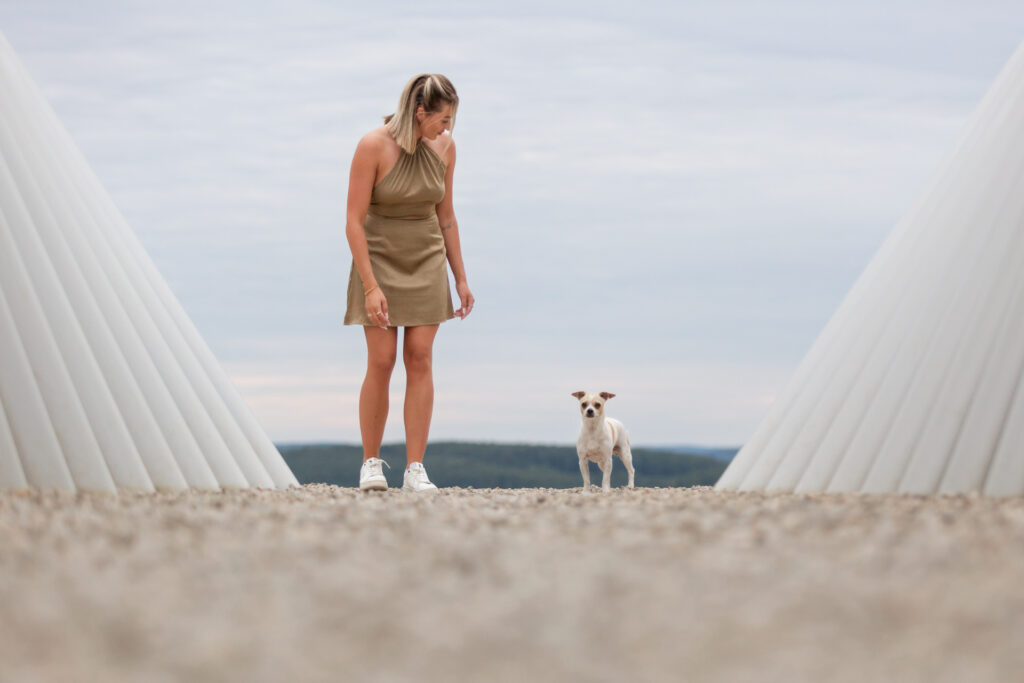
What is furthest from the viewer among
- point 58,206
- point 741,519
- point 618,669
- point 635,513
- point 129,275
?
point 129,275

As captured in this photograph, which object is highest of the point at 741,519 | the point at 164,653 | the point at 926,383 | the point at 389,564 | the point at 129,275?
the point at 129,275

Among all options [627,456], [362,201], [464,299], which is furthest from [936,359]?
[627,456]

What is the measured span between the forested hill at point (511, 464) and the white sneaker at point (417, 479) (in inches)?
60.6

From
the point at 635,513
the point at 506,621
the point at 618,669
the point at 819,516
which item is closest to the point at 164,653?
the point at 506,621

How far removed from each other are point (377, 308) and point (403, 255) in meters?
0.39

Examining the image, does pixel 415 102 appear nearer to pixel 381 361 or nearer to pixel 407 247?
pixel 407 247

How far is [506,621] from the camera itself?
165cm

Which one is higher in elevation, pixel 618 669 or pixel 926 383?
pixel 926 383

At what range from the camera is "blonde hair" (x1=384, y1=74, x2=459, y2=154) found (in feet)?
14.8

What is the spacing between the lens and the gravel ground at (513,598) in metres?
1.48

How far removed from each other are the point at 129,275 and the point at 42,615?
297 centimetres

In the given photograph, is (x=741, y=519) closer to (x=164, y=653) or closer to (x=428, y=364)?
(x=164, y=653)

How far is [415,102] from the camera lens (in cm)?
457

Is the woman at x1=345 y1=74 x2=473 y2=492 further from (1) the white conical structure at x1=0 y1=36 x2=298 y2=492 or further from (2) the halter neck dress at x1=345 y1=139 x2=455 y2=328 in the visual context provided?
(1) the white conical structure at x1=0 y1=36 x2=298 y2=492
